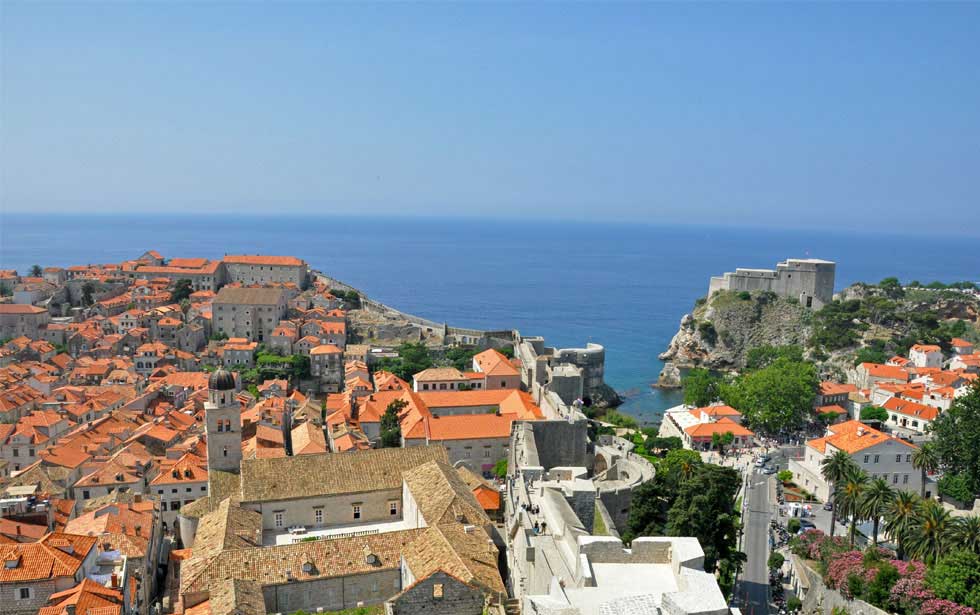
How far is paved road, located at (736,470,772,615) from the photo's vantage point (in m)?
23.4

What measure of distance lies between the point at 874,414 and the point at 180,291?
212 ft

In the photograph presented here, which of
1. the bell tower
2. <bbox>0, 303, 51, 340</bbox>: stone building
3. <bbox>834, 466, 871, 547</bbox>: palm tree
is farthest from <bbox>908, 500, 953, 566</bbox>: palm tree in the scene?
<bbox>0, 303, 51, 340</bbox>: stone building

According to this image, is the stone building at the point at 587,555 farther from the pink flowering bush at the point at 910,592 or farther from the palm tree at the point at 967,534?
the palm tree at the point at 967,534

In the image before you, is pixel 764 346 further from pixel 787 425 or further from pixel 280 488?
pixel 280 488

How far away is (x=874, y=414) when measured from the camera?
44906 millimetres

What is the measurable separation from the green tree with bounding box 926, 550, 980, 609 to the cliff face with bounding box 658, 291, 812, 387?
48896mm

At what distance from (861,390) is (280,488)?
45222 millimetres

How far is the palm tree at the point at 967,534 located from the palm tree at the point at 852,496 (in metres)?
3.20

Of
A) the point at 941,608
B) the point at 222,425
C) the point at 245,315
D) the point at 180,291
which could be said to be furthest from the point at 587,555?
the point at 180,291

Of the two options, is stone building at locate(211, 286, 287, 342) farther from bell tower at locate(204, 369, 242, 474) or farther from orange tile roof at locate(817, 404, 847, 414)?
orange tile roof at locate(817, 404, 847, 414)

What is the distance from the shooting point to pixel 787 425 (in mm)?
45031

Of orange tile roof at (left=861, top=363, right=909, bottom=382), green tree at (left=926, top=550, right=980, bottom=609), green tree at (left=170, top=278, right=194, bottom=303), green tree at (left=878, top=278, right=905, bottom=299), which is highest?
green tree at (left=878, top=278, right=905, bottom=299)

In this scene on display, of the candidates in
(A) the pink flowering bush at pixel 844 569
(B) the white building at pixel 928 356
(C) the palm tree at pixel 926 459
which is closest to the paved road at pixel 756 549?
(A) the pink flowering bush at pixel 844 569

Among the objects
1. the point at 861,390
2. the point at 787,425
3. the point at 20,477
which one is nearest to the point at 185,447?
the point at 20,477
